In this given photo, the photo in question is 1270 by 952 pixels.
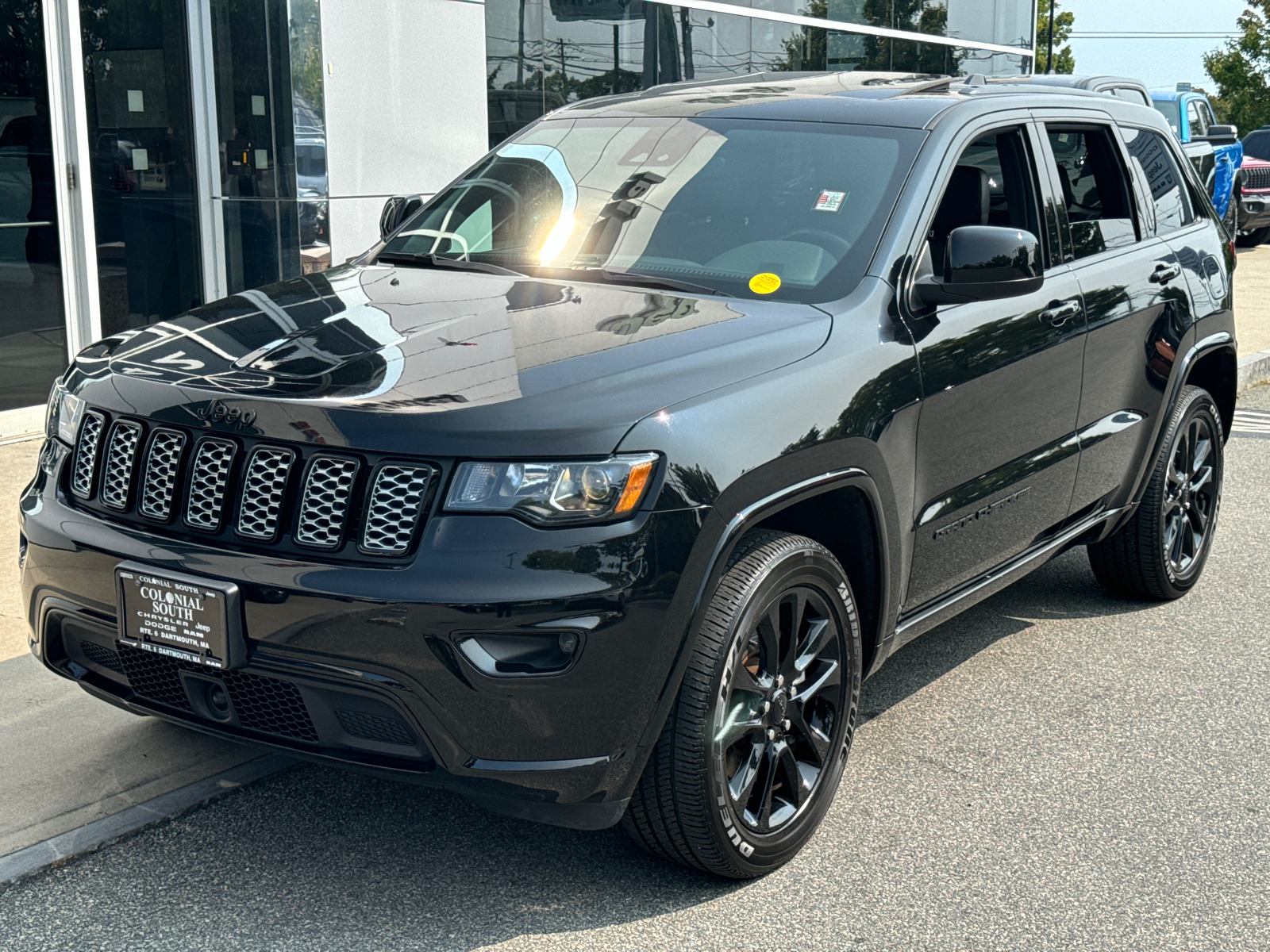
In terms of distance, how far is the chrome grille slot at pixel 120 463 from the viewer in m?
3.20

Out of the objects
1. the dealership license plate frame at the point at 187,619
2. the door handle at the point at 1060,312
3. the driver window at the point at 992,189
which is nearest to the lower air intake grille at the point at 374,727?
the dealership license plate frame at the point at 187,619

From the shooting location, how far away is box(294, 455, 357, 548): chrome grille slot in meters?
2.89

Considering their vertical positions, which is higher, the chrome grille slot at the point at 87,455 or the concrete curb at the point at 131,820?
the chrome grille slot at the point at 87,455

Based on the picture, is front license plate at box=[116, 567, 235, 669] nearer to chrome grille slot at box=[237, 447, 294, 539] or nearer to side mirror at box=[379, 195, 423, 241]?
chrome grille slot at box=[237, 447, 294, 539]

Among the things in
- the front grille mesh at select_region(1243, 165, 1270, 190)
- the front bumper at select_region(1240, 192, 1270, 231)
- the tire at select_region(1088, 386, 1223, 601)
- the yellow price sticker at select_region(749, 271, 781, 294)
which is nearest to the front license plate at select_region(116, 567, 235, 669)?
the yellow price sticker at select_region(749, 271, 781, 294)

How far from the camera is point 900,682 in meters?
4.72

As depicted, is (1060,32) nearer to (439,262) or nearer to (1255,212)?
(1255,212)

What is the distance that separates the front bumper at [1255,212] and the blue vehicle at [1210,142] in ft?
6.73

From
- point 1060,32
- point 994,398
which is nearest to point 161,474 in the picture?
point 994,398

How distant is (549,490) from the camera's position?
284cm

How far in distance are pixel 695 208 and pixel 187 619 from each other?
6.25 feet

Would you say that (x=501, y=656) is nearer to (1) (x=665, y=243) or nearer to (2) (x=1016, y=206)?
(1) (x=665, y=243)

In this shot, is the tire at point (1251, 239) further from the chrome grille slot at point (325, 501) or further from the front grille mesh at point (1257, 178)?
the chrome grille slot at point (325, 501)

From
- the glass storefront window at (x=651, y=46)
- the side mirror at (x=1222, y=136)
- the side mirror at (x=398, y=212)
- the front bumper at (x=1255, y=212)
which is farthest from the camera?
the front bumper at (x=1255, y=212)
